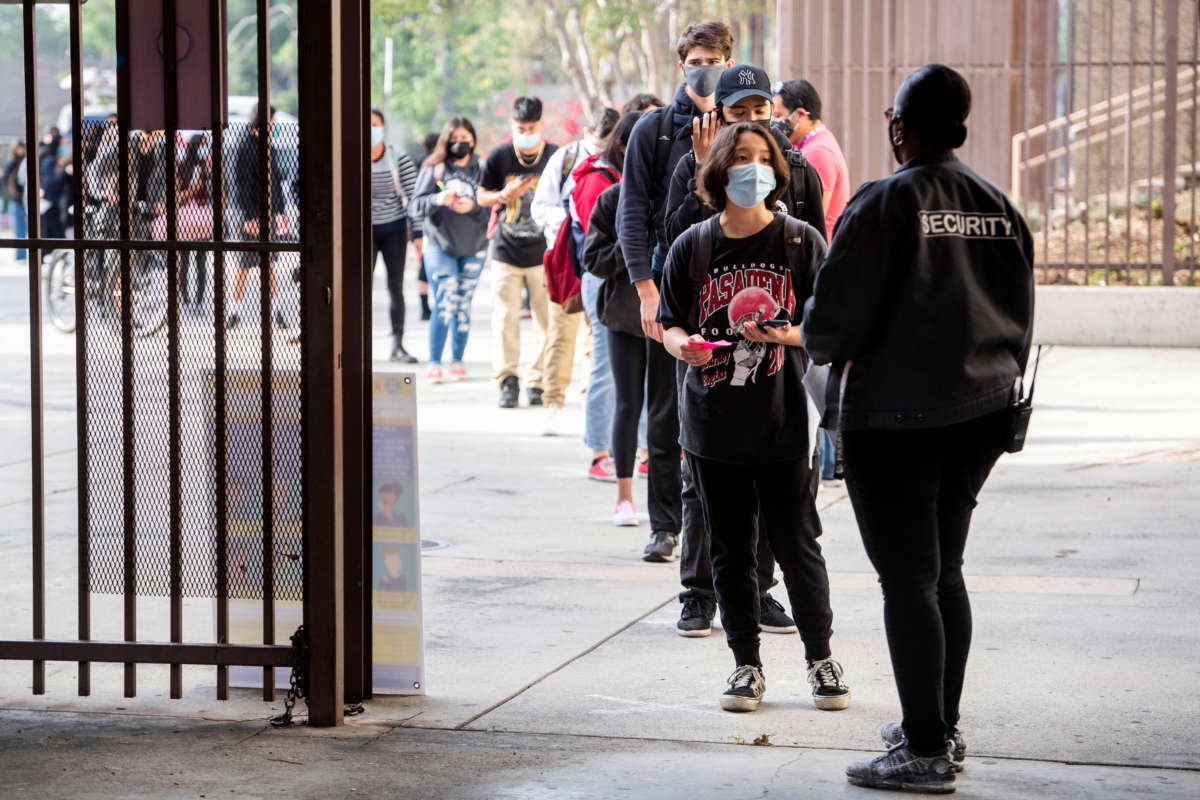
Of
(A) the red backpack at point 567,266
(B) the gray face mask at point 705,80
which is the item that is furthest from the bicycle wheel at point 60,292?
(B) the gray face mask at point 705,80

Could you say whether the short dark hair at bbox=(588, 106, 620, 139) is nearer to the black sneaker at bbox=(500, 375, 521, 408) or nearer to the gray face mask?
the black sneaker at bbox=(500, 375, 521, 408)

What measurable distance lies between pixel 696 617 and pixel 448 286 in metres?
7.55

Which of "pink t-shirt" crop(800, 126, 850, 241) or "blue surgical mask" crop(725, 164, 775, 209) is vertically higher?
"pink t-shirt" crop(800, 126, 850, 241)

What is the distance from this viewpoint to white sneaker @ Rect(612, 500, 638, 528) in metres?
8.34

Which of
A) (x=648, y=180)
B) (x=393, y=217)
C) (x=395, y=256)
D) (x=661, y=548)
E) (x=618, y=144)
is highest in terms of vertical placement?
(x=618, y=144)

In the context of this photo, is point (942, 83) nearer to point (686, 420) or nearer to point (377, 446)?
point (686, 420)

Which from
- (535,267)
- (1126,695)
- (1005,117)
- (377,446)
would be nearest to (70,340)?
(535,267)

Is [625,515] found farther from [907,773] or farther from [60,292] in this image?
[60,292]

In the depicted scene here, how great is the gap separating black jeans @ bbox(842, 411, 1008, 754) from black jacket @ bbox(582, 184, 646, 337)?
3106 mm

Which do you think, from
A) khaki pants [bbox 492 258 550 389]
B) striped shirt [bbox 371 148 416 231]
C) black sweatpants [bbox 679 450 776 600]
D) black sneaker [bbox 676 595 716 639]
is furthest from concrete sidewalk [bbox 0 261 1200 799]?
striped shirt [bbox 371 148 416 231]

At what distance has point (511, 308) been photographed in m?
12.2

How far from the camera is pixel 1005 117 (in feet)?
52.6

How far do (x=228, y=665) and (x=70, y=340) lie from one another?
12846 mm

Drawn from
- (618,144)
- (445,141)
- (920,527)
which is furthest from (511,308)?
(920,527)
